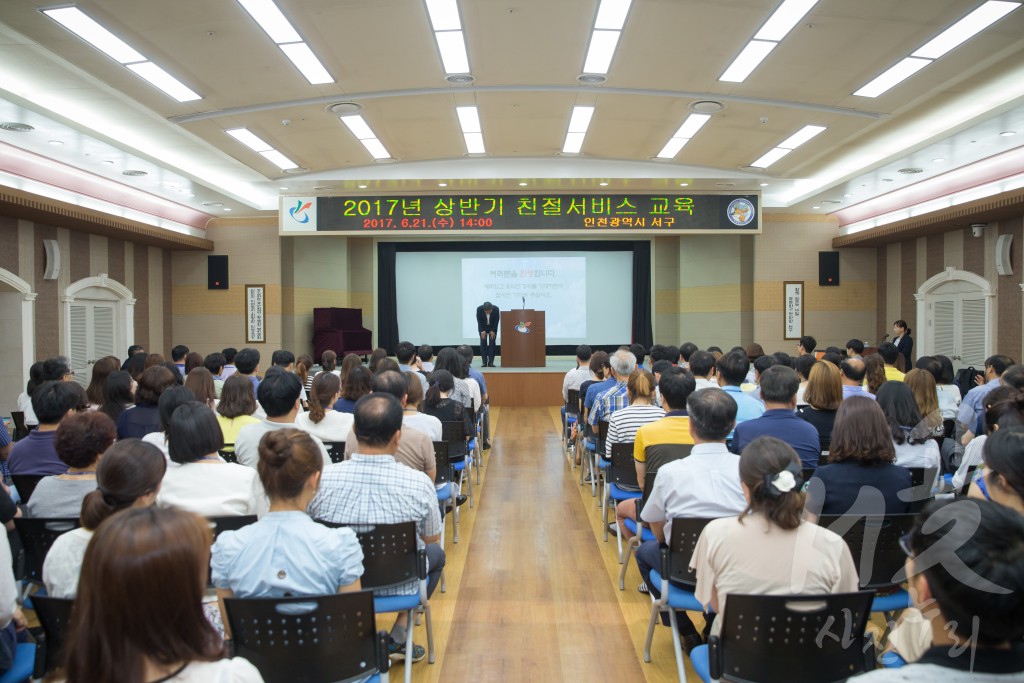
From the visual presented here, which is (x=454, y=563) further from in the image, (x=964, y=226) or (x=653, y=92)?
(x=964, y=226)

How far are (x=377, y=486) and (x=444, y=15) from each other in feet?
13.2

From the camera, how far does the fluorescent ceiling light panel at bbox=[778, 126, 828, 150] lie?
25.0ft

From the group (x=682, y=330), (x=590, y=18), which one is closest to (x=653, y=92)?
(x=590, y=18)

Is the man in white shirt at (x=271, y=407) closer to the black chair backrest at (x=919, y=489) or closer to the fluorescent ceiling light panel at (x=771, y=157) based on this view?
the black chair backrest at (x=919, y=489)

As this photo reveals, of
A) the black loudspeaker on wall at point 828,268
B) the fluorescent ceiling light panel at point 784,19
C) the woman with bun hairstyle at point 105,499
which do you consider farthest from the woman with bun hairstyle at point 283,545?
the black loudspeaker on wall at point 828,268

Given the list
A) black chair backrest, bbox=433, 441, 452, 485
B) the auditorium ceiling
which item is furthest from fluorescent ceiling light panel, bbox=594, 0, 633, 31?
black chair backrest, bbox=433, 441, 452, 485

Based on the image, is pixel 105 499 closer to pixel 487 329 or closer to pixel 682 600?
pixel 682 600

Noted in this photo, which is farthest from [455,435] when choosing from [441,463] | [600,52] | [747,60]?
[747,60]

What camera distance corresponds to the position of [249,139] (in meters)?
7.83

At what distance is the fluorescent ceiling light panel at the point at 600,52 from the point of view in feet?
17.9

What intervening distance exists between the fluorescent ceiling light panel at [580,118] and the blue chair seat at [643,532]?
16.7ft

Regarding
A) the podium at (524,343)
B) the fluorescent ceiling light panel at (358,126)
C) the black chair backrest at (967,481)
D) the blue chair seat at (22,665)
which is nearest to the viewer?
Result: the blue chair seat at (22,665)

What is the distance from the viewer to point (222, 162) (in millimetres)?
8836

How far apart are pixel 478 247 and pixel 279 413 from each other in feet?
35.1
